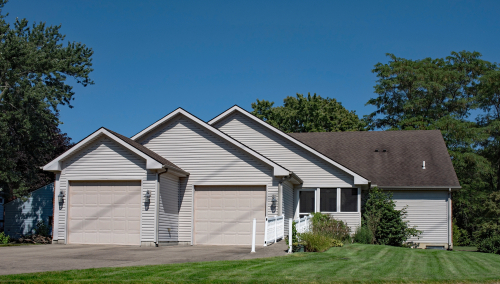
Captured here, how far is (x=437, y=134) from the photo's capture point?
3002cm

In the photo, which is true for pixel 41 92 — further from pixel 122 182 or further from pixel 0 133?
pixel 122 182

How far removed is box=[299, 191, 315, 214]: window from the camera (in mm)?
24906

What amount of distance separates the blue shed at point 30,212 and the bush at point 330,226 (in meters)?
16.3

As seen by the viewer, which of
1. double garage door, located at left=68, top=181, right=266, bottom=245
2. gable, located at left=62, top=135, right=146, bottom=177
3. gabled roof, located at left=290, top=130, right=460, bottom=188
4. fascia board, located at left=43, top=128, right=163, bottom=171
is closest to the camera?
fascia board, located at left=43, top=128, right=163, bottom=171

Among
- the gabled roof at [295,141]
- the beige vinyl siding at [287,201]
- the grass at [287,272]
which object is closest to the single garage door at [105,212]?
the beige vinyl siding at [287,201]

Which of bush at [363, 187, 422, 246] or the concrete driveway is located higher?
bush at [363, 187, 422, 246]

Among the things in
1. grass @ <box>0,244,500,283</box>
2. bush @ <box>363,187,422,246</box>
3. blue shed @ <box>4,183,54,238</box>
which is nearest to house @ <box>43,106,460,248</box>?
bush @ <box>363,187,422,246</box>

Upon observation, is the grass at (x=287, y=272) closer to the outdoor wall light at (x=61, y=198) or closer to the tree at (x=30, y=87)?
the outdoor wall light at (x=61, y=198)

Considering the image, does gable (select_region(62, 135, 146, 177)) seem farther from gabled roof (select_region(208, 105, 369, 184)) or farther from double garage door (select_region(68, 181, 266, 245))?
gabled roof (select_region(208, 105, 369, 184))

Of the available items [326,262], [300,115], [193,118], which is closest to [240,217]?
[193,118]

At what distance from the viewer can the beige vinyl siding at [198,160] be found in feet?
67.8

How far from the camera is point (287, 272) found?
36.1ft

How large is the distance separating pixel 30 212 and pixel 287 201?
16679 millimetres

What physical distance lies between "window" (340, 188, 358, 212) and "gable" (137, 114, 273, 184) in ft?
17.9
